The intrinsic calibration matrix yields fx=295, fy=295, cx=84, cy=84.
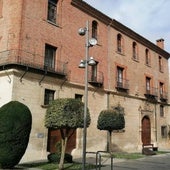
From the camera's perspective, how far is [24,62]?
17938 mm

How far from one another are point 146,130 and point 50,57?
1461 centimetres

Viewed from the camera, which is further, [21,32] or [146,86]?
[146,86]

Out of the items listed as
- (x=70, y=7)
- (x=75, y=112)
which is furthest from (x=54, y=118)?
(x=70, y=7)

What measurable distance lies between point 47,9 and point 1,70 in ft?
19.1

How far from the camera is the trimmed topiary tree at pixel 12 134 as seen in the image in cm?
1285

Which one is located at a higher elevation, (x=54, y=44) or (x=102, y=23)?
(x=102, y=23)

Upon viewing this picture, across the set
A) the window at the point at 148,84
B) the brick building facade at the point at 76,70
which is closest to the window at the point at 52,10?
the brick building facade at the point at 76,70

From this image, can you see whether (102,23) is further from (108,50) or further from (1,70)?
(1,70)

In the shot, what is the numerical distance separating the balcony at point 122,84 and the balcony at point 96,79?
235 cm

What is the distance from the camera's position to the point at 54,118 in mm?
14023

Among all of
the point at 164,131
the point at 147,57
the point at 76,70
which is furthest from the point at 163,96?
the point at 76,70

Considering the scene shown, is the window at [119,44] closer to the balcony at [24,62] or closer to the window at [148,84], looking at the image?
the window at [148,84]

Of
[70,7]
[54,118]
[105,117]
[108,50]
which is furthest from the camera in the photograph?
[108,50]

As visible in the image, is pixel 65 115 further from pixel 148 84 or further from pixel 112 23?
pixel 148 84
